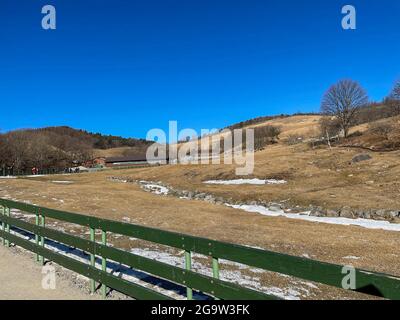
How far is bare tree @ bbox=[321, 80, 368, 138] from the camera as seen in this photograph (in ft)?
316

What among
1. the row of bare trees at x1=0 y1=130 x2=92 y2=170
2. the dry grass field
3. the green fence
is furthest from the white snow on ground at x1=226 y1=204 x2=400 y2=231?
the row of bare trees at x1=0 y1=130 x2=92 y2=170

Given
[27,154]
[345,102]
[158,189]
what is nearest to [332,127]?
[345,102]

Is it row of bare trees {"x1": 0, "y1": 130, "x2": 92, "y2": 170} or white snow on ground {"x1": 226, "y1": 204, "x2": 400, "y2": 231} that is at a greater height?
row of bare trees {"x1": 0, "y1": 130, "x2": 92, "y2": 170}

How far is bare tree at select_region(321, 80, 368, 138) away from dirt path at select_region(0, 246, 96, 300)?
3706 inches

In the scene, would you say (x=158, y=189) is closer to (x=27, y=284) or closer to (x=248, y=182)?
(x=248, y=182)

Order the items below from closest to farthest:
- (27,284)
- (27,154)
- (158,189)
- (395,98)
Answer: (27,284)
(158,189)
(395,98)
(27,154)

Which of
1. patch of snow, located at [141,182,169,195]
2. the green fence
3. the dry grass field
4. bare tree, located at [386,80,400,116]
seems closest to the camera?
the green fence

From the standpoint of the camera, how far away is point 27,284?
26.2ft

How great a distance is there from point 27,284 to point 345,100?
97604 mm

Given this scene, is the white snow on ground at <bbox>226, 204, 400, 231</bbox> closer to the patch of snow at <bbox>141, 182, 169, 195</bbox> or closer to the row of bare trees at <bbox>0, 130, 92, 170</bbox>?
the patch of snow at <bbox>141, 182, 169, 195</bbox>

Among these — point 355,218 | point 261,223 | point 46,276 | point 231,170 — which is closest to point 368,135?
point 231,170

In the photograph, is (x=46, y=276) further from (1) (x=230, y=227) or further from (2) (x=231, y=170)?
(2) (x=231, y=170)

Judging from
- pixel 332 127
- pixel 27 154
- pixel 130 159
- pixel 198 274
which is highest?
pixel 332 127
